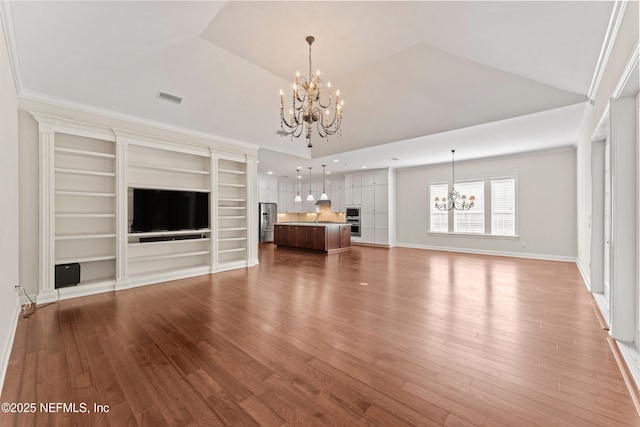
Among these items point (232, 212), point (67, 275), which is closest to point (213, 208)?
point (232, 212)

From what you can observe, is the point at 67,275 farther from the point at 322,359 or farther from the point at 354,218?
the point at 354,218

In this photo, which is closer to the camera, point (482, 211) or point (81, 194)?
point (81, 194)

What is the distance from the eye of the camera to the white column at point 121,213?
4.38 metres

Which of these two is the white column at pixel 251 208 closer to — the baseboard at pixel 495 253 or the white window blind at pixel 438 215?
the baseboard at pixel 495 253

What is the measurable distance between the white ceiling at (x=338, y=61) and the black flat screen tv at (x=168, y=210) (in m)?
1.34

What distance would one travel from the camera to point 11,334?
262 cm

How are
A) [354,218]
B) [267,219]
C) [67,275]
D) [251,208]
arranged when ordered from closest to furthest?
[67,275], [251,208], [354,218], [267,219]

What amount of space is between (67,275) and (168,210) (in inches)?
67.8

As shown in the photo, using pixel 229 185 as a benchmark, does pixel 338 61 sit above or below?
above

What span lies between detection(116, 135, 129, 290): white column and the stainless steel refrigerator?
6.58m

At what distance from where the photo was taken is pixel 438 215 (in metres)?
9.01

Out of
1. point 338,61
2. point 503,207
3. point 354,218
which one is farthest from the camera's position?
point 354,218

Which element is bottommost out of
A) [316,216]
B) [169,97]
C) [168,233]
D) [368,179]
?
[168,233]

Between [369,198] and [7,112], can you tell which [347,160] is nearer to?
[369,198]
